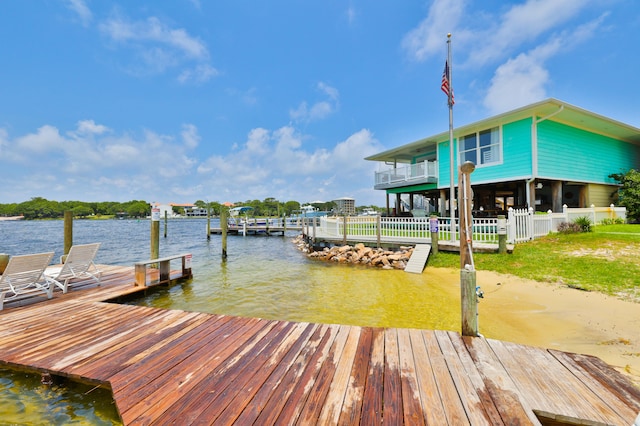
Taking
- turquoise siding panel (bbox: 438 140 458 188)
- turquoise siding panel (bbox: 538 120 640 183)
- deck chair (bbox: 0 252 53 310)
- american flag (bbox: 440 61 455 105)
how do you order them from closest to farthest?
deck chair (bbox: 0 252 53 310) → american flag (bbox: 440 61 455 105) → turquoise siding panel (bbox: 538 120 640 183) → turquoise siding panel (bbox: 438 140 458 188)

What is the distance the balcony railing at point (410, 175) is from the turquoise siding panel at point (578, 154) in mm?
5320

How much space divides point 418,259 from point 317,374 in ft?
28.2

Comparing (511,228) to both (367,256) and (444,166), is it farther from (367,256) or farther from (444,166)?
(444,166)

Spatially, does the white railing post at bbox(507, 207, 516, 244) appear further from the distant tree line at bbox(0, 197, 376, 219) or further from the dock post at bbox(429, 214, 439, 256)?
the distant tree line at bbox(0, 197, 376, 219)

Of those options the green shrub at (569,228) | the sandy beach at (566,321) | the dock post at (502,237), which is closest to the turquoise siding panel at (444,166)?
the green shrub at (569,228)

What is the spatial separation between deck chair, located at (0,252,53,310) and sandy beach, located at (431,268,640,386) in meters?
9.36

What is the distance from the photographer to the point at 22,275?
5.56m

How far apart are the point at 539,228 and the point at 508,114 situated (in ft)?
18.4

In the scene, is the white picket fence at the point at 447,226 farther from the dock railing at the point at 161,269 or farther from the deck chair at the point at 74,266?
the deck chair at the point at 74,266

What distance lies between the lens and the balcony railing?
16.4 meters

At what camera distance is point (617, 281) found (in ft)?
20.3

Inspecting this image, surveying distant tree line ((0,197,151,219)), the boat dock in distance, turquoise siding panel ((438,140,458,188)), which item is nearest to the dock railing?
turquoise siding panel ((438,140,458,188))

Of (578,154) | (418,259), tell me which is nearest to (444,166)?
(578,154)

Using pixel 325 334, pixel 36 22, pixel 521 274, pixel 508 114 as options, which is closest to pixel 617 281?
pixel 521 274
